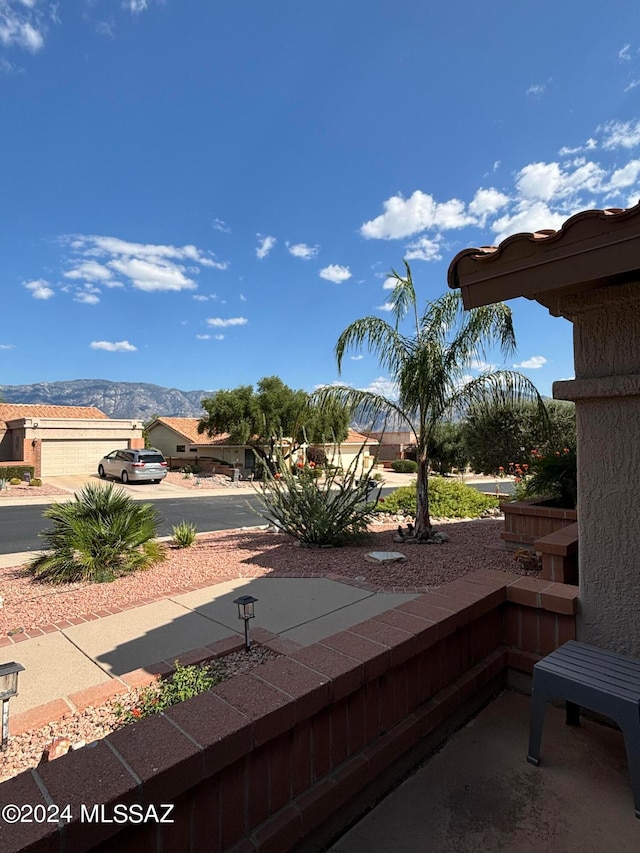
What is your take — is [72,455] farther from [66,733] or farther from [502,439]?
[66,733]

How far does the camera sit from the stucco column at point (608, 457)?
2521 mm

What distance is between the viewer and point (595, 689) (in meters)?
2.09

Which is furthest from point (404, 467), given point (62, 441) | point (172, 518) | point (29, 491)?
point (29, 491)

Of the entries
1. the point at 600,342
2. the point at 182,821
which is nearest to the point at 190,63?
the point at 600,342

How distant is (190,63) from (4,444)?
94.3ft

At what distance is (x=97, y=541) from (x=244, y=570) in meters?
2.12

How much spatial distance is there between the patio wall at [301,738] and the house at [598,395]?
0.84 feet

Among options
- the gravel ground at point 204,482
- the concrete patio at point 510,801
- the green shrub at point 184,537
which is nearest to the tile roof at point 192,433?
the gravel ground at point 204,482

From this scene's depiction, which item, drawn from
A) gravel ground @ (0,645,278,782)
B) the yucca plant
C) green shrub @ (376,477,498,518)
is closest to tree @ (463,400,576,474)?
green shrub @ (376,477,498,518)

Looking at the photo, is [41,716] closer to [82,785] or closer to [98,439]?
[82,785]

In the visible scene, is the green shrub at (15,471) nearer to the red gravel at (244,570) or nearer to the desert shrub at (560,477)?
the red gravel at (244,570)

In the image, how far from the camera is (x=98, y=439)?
28891mm

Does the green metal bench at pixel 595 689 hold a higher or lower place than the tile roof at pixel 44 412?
lower

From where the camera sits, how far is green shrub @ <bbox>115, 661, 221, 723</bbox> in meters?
2.61
